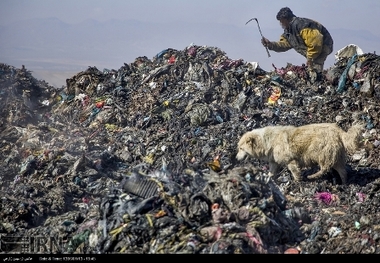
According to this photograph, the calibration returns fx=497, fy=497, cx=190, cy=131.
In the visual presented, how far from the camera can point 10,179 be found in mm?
9164

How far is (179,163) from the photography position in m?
8.45

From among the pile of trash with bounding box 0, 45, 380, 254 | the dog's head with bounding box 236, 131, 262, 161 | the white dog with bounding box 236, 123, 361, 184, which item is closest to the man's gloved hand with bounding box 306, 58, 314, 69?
the pile of trash with bounding box 0, 45, 380, 254

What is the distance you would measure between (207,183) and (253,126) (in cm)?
396

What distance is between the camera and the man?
38.6ft

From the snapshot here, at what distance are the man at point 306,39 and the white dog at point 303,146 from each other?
410 centimetres

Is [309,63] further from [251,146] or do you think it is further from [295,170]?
[295,170]

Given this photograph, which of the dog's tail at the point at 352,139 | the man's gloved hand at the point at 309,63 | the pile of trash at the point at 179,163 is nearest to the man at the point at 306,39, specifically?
the man's gloved hand at the point at 309,63

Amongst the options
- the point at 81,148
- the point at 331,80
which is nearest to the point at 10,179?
the point at 81,148

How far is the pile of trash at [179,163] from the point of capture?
241 inches

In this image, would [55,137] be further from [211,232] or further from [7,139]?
[211,232]

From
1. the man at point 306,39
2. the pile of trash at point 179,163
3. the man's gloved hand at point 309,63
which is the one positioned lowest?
the pile of trash at point 179,163

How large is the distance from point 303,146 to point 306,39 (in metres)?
4.57

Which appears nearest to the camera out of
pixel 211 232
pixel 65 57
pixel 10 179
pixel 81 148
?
pixel 211 232

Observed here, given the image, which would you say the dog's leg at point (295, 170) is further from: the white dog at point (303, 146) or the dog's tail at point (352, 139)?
the dog's tail at point (352, 139)
